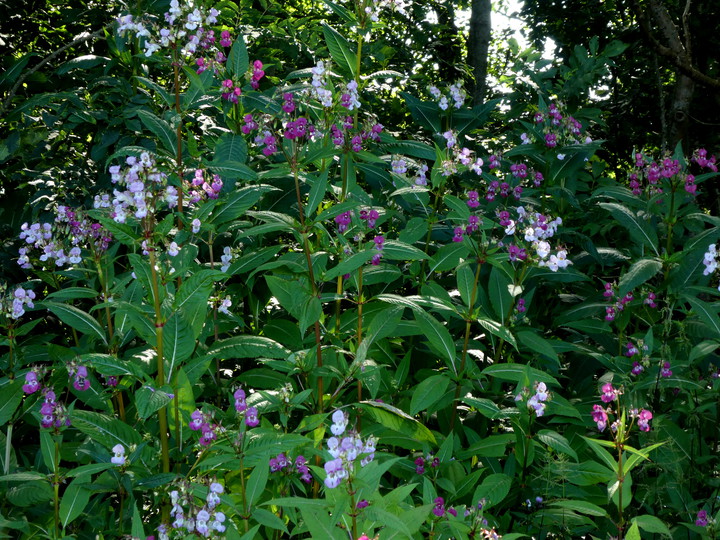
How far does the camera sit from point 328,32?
3131mm

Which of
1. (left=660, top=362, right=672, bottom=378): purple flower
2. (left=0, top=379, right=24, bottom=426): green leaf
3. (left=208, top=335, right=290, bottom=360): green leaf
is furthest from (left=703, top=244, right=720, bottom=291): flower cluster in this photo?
(left=0, top=379, right=24, bottom=426): green leaf

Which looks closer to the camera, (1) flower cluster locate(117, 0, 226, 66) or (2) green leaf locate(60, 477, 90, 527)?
(2) green leaf locate(60, 477, 90, 527)

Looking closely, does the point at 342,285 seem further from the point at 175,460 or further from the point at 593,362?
the point at 593,362

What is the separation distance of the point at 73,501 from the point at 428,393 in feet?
4.17

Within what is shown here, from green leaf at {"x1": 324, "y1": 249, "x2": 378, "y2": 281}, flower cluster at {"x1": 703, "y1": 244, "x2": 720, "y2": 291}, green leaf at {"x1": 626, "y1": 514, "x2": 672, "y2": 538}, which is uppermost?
green leaf at {"x1": 324, "y1": 249, "x2": 378, "y2": 281}

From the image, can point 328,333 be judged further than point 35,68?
No

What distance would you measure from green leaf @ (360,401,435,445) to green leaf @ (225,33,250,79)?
1.67 metres

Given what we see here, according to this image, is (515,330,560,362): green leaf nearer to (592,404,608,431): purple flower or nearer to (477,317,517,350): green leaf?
(477,317,517,350): green leaf

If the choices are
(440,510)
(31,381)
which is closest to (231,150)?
(31,381)

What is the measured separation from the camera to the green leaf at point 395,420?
2498mm

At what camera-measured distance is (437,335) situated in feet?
9.20

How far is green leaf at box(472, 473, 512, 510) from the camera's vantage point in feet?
8.16

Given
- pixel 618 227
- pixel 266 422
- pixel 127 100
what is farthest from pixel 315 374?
pixel 618 227

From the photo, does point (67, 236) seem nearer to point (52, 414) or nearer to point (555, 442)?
point (52, 414)
